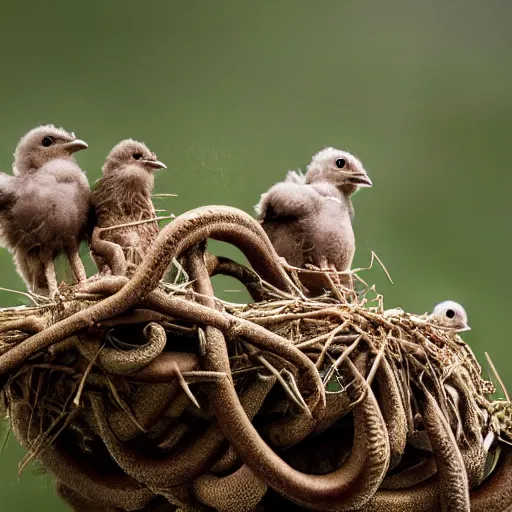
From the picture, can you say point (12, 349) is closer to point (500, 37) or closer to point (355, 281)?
point (355, 281)

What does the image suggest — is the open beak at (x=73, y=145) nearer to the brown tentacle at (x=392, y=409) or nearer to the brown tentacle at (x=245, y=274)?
the brown tentacle at (x=245, y=274)

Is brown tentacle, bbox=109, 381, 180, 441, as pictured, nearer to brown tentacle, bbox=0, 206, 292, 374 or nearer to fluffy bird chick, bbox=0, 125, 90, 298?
brown tentacle, bbox=0, 206, 292, 374

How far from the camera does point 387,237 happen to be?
1370mm

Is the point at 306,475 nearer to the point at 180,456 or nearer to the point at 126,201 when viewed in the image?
the point at 180,456

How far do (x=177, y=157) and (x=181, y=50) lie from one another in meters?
0.38

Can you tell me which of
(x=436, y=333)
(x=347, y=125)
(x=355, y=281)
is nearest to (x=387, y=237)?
(x=347, y=125)

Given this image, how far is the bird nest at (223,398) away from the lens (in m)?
0.57

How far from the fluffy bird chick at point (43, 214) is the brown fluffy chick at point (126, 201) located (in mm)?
23

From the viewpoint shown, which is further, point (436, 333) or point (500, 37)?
point (500, 37)

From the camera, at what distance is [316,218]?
0.99 metres

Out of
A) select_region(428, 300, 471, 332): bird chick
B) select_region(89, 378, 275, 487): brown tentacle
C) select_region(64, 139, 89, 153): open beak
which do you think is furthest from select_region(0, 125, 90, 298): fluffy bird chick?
select_region(428, 300, 471, 332): bird chick

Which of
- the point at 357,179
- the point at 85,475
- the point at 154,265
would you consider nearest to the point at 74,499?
the point at 85,475

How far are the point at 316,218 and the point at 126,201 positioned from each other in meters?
0.25

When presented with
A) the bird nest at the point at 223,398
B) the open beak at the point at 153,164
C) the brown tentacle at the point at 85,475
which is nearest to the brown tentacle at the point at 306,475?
the bird nest at the point at 223,398
